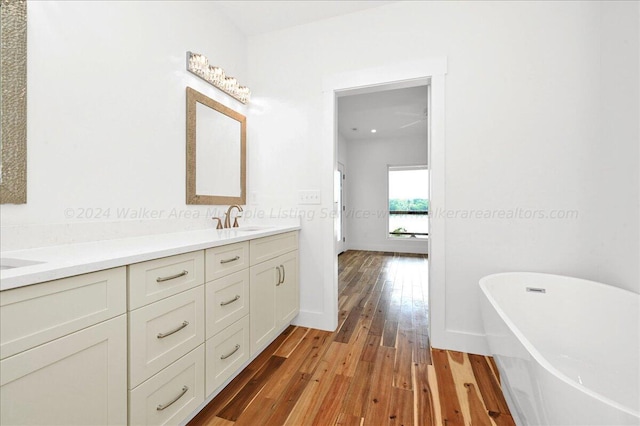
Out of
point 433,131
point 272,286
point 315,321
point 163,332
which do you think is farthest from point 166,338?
point 433,131

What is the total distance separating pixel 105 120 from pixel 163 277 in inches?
37.6

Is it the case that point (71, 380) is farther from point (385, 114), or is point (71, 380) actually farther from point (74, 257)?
point (385, 114)

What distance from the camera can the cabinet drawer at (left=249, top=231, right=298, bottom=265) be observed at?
5.86 feet

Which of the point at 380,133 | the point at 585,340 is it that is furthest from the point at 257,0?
the point at 380,133

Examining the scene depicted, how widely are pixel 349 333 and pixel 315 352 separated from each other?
0.42 meters

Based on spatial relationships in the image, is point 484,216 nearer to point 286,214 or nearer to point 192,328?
point 286,214

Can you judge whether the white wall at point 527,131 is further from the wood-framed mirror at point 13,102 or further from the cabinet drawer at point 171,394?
the wood-framed mirror at point 13,102

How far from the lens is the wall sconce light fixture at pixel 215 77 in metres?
1.97

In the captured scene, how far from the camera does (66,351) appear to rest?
2.69 ft

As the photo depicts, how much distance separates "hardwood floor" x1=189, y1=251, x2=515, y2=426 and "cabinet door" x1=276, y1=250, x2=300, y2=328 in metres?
0.20

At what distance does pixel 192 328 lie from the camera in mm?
1280

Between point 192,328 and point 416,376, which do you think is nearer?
point 192,328

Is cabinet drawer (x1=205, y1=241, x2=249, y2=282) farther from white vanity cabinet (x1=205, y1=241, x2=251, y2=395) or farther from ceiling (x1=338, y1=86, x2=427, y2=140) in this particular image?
ceiling (x1=338, y1=86, x2=427, y2=140)

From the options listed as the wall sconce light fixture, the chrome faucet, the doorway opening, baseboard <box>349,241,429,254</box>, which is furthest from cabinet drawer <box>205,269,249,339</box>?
baseboard <box>349,241,429,254</box>
